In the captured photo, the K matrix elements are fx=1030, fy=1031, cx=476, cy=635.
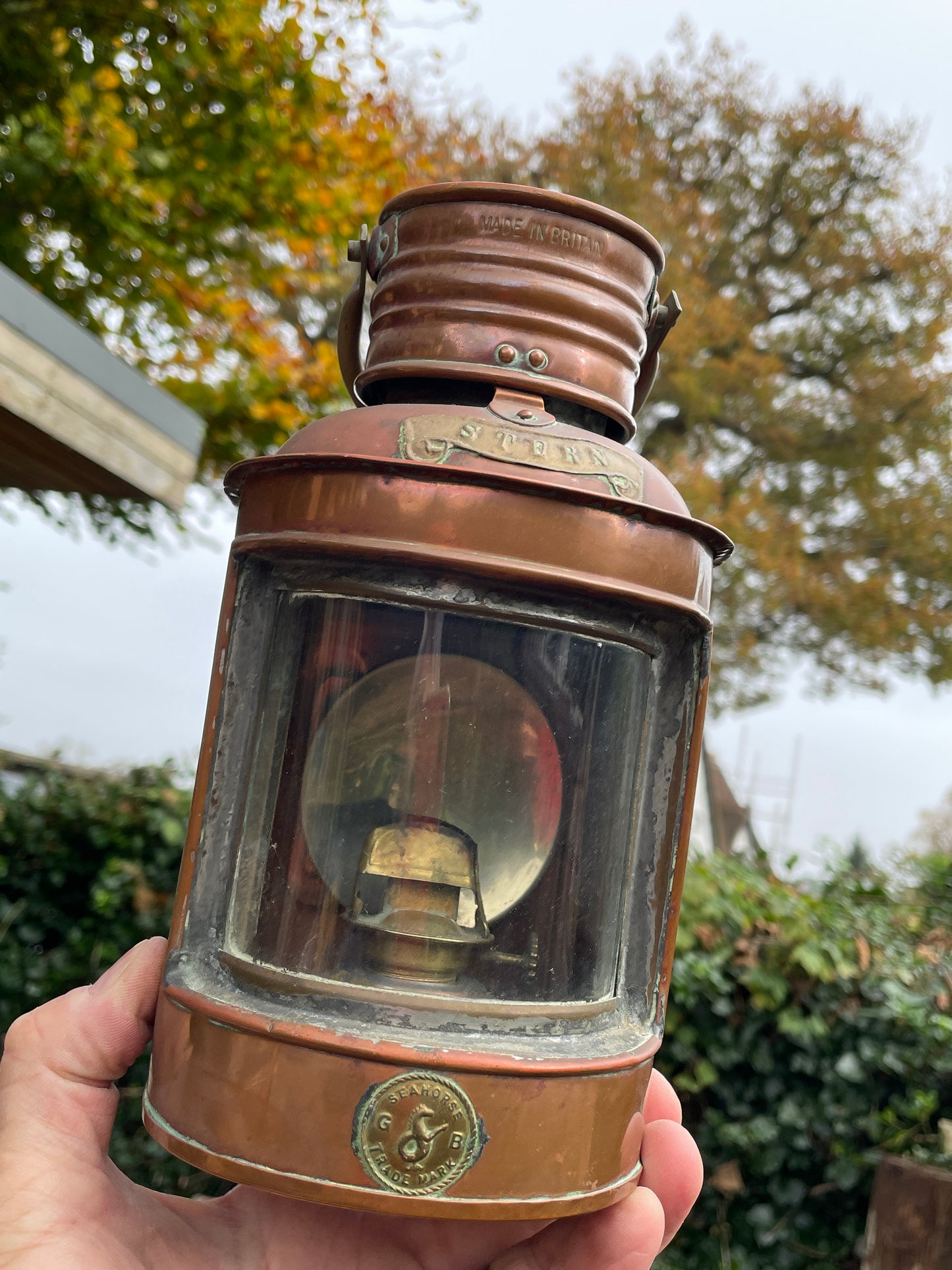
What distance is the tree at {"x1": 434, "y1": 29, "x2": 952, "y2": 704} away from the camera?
11758mm

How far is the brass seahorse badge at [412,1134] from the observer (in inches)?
42.8

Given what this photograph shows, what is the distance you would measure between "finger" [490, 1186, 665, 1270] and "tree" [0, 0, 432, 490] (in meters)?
3.63

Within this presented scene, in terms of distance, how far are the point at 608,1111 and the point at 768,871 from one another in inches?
106

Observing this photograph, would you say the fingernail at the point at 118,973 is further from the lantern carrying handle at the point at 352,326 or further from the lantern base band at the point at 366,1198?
the lantern carrying handle at the point at 352,326

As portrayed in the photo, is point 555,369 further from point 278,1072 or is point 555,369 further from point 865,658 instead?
point 865,658

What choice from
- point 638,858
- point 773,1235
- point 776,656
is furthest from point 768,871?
point 776,656

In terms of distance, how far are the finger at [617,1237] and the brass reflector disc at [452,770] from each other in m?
0.41

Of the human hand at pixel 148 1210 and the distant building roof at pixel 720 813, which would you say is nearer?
the human hand at pixel 148 1210

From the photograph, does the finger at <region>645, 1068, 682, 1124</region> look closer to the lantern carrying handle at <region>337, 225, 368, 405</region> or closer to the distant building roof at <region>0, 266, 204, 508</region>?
the lantern carrying handle at <region>337, 225, 368, 405</region>

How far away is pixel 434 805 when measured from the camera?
122 centimetres

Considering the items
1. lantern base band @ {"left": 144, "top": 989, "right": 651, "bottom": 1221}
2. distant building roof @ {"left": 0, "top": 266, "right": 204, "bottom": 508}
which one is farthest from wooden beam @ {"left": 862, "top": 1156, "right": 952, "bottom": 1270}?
distant building roof @ {"left": 0, "top": 266, "right": 204, "bottom": 508}

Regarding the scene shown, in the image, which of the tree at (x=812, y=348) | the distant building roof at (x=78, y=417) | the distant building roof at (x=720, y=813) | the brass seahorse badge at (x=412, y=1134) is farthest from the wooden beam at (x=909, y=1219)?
the tree at (x=812, y=348)

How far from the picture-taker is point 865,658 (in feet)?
41.9

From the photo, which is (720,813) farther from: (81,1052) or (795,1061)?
(81,1052)
